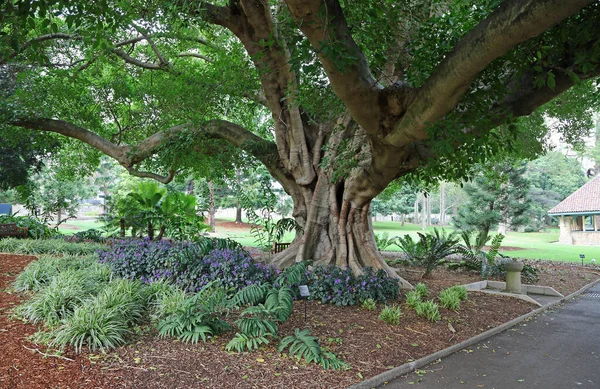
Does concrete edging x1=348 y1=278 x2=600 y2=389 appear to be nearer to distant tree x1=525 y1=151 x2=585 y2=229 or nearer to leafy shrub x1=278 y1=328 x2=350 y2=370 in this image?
leafy shrub x1=278 y1=328 x2=350 y2=370

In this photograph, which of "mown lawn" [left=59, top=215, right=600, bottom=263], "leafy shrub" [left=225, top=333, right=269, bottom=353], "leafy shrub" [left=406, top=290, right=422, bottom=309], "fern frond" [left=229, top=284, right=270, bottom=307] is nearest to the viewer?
"leafy shrub" [left=225, top=333, right=269, bottom=353]

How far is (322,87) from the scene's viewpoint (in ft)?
25.3

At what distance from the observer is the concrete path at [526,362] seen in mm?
4609

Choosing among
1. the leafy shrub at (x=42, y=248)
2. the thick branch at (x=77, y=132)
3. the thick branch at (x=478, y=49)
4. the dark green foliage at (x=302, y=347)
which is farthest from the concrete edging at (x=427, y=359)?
the thick branch at (x=77, y=132)

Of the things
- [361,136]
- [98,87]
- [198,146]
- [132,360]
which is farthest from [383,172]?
[98,87]

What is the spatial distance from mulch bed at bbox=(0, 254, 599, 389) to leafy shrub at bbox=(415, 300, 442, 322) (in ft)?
0.38

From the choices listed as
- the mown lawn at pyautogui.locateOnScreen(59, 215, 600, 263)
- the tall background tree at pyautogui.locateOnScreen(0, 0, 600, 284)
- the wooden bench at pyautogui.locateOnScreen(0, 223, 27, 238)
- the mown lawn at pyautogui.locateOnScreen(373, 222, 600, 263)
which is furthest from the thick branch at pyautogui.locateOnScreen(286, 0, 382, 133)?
the mown lawn at pyautogui.locateOnScreen(373, 222, 600, 263)

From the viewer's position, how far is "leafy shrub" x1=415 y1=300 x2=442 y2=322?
6723 millimetres

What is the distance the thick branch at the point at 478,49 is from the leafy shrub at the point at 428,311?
2.89m

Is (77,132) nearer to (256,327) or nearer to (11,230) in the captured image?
(11,230)

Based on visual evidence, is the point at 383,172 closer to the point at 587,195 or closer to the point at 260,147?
the point at 260,147

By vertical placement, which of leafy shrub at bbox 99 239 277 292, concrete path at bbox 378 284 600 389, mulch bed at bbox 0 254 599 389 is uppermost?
leafy shrub at bbox 99 239 277 292

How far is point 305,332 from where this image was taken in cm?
502

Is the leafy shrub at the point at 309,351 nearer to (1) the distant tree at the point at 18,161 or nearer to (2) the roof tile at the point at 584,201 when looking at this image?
(1) the distant tree at the point at 18,161
